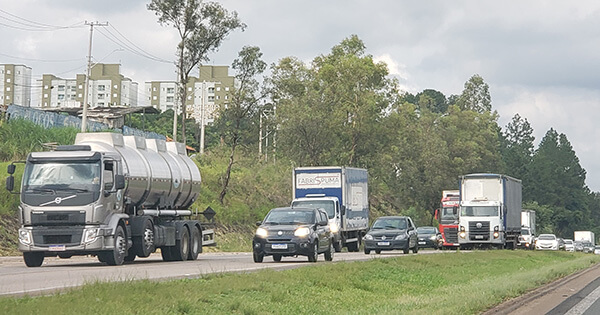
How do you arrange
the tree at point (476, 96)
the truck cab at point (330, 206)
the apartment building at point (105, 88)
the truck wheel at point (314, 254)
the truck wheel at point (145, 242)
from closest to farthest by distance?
the truck wheel at point (145, 242)
the truck wheel at point (314, 254)
the truck cab at point (330, 206)
the tree at point (476, 96)
the apartment building at point (105, 88)

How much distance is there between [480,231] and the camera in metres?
46.9

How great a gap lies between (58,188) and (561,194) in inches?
5630

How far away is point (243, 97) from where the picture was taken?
49844 millimetres

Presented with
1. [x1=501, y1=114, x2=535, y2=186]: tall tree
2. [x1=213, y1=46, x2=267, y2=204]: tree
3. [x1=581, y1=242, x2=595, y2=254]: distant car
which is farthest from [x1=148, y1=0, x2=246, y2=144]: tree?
[x1=501, y1=114, x2=535, y2=186]: tall tree

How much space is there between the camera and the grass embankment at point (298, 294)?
1158 centimetres

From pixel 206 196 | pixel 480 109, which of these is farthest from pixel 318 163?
pixel 480 109

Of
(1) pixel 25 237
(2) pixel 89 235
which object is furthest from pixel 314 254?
(1) pixel 25 237

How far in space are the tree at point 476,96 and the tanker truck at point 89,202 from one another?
98.5 meters

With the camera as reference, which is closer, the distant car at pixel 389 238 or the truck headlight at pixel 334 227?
the truck headlight at pixel 334 227

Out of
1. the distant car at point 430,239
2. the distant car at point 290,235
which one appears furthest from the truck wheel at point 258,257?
the distant car at point 430,239

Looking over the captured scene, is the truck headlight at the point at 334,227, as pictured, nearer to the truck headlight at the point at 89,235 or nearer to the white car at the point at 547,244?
the truck headlight at the point at 89,235

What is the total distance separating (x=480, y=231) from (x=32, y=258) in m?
28.1

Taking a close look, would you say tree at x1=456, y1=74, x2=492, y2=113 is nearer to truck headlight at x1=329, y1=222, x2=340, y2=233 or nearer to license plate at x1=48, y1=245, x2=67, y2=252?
truck headlight at x1=329, y1=222, x2=340, y2=233

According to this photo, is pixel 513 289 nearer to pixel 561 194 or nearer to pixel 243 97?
pixel 243 97
